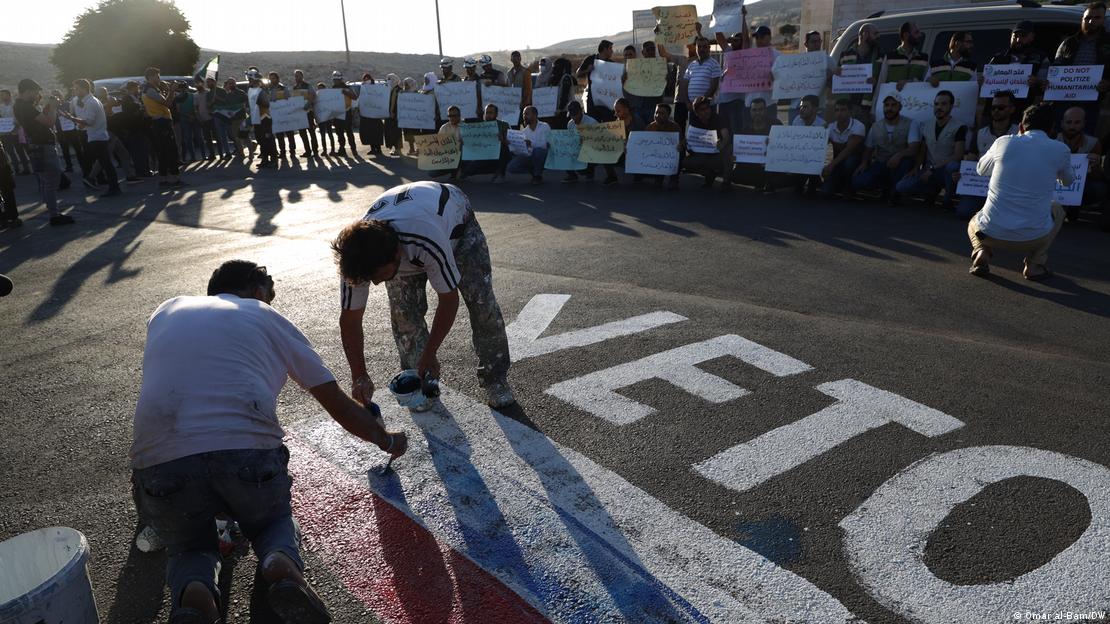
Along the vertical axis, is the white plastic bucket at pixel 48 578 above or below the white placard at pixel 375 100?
below

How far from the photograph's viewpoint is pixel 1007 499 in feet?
11.1

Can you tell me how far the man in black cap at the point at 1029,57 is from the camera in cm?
905

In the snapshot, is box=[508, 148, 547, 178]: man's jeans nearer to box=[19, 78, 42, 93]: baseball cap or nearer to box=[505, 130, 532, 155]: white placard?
box=[505, 130, 532, 155]: white placard

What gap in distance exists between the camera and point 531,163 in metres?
13.3

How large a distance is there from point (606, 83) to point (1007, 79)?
6.98m

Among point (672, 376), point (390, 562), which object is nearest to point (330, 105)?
point (672, 376)

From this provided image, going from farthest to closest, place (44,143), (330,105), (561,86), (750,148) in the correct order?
1. (330,105)
2. (561,86)
3. (750,148)
4. (44,143)

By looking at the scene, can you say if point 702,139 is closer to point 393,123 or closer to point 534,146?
point 534,146

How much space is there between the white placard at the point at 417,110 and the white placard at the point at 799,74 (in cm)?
839

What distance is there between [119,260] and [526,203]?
574 cm

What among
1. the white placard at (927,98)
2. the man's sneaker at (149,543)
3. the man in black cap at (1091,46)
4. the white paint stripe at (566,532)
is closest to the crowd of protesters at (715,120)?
the man in black cap at (1091,46)

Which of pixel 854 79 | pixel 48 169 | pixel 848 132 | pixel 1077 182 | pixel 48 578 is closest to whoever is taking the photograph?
pixel 48 578

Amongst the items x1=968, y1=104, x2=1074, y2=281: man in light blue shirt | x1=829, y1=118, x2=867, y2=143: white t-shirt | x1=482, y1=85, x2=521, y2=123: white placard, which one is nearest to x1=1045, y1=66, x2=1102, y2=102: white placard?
x1=829, y1=118, x2=867, y2=143: white t-shirt

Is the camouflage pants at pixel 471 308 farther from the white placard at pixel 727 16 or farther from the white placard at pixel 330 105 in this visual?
the white placard at pixel 330 105
